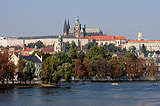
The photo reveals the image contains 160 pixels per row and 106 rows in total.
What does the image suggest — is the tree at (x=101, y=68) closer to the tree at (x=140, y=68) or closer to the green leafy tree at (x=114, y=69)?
the green leafy tree at (x=114, y=69)

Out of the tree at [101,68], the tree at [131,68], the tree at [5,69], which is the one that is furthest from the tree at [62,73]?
the tree at [131,68]

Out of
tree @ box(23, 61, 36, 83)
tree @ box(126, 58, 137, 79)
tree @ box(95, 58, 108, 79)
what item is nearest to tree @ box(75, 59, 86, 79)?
tree @ box(95, 58, 108, 79)

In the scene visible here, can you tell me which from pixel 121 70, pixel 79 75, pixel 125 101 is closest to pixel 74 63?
pixel 79 75

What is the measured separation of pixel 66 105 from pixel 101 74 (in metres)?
72.4

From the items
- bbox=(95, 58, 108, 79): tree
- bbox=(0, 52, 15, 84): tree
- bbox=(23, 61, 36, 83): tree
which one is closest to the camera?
bbox=(0, 52, 15, 84): tree

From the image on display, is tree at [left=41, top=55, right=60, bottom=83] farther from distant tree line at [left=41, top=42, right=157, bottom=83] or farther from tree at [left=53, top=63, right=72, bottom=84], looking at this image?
distant tree line at [left=41, top=42, right=157, bottom=83]

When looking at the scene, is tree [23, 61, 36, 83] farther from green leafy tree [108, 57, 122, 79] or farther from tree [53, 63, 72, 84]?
green leafy tree [108, 57, 122, 79]

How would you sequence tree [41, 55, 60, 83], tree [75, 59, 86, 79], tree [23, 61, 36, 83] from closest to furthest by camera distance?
1. tree [23, 61, 36, 83]
2. tree [41, 55, 60, 83]
3. tree [75, 59, 86, 79]

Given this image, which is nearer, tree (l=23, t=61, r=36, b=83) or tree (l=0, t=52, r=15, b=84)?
tree (l=0, t=52, r=15, b=84)

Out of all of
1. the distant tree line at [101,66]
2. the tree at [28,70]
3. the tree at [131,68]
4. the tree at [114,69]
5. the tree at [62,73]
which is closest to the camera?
the tree at [28,70]

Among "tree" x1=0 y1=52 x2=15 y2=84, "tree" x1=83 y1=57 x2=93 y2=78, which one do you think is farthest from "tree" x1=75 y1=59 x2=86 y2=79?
"tree" x1=0 y1=52 x2=15 y2=84

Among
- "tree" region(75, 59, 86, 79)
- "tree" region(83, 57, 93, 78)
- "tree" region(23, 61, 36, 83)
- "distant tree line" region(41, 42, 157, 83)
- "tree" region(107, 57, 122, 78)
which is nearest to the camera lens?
"tree" region(23, 61, 36, 83)

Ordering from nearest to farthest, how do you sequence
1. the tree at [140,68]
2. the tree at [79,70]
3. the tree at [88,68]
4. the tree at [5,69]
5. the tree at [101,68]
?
the tree at [5,69], the tree at [79,70], the tree at [88,68], the tree at [101,68], the tree at [140,68]

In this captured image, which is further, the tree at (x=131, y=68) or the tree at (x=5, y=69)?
the tree at (x=131, y=68)
